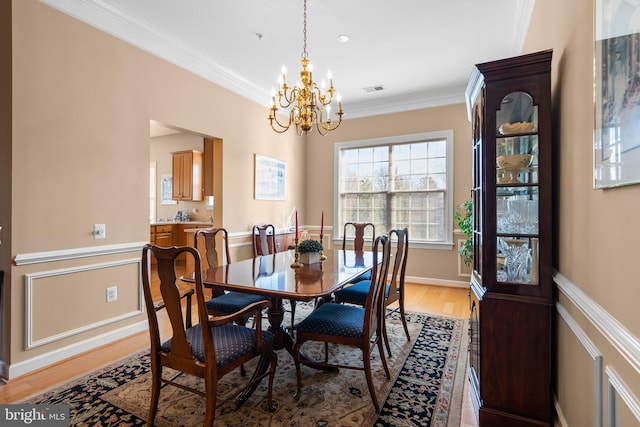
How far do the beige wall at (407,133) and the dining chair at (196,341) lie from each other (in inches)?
145

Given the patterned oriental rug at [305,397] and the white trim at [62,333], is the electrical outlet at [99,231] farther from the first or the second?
the patterned oriental rug at [305,397]

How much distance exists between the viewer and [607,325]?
105cm

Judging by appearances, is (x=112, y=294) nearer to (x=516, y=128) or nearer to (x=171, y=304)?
(x=171, y=304)

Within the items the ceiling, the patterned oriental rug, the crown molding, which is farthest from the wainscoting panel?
the crown molding

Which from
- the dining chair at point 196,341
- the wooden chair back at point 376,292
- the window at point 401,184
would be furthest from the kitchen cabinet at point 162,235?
the wooden chair back at point 376,292

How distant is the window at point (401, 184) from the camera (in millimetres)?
4930

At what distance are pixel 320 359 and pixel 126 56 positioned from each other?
10.8 feet

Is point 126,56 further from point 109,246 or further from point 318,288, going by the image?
point 318,288

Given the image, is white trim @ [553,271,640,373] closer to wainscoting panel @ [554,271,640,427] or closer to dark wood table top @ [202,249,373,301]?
wainscoting panel @ [554,271,640,427]

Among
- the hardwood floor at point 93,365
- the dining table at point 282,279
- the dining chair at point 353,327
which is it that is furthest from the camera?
the hardwood floor at point 93,365

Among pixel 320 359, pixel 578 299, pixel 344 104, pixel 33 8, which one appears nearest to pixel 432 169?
pixel 344 104

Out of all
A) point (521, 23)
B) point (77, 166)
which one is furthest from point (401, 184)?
point (77, 166)

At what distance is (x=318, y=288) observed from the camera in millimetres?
1837

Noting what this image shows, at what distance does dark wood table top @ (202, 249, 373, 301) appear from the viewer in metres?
1.79
